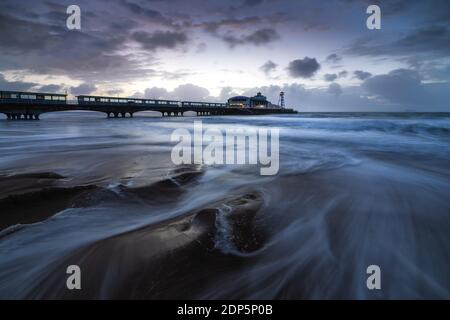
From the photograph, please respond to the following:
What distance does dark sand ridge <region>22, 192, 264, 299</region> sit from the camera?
2.02 m

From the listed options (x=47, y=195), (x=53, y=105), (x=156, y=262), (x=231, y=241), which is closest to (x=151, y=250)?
(x=156, y=262)

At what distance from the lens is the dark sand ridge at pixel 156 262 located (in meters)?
2.02

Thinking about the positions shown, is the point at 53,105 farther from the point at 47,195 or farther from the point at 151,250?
the point at 151,250

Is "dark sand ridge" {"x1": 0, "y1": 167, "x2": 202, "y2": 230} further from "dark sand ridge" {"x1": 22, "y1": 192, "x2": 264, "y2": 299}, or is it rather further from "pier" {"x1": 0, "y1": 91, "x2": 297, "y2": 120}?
"pier" {"x1": 0, "y1": 91, "x2": 297, "y2": 120}

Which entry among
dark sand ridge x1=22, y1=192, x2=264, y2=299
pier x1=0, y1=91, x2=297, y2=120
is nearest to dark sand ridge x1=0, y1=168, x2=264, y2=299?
dark sand ridge x1=22, y1=192, x2=264, y2=299

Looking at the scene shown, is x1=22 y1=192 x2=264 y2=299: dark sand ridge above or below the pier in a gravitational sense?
below

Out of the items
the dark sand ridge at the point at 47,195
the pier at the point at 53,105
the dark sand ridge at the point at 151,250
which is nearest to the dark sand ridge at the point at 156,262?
the dark sand ridge at the point at 151,250

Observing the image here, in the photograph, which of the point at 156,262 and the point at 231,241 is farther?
the point at 231,241

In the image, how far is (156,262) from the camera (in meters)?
2.30

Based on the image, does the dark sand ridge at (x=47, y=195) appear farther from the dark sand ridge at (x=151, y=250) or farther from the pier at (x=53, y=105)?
the pier at (x=53, y=105)

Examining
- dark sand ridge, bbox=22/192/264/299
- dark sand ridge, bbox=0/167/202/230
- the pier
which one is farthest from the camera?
the pier

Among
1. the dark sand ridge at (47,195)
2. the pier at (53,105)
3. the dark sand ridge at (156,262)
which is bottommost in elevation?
the dark sand ridge at (156,262)
